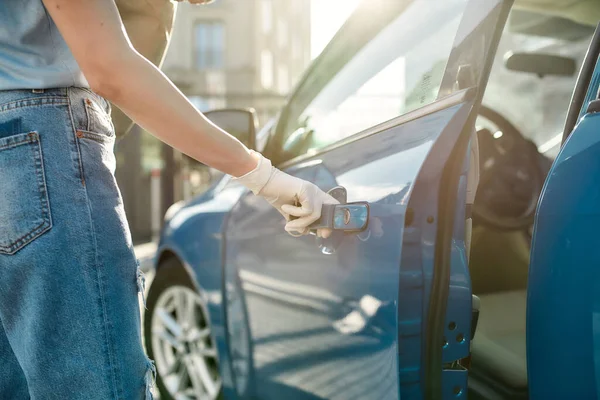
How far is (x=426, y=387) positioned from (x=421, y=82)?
29.4 inches

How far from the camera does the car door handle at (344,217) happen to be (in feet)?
5.10

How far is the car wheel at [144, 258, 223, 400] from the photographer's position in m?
2.77

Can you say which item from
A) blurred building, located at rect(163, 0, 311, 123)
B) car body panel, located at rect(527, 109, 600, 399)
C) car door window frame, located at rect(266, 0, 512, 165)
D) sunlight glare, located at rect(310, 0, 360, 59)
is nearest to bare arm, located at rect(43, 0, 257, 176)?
car door window frame, located at rect(266, 0, 512, 165)

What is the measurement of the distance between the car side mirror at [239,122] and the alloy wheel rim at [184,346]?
647 millimetres

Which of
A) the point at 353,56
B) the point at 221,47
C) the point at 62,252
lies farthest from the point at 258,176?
the point at 221,47

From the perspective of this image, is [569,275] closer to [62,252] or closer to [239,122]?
[62,252]

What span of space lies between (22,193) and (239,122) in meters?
1.22

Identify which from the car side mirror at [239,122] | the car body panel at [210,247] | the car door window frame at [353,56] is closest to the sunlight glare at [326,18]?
the car door window frame at [353,56]

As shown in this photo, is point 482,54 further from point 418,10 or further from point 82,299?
point 82,299

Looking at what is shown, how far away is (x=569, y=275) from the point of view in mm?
1337

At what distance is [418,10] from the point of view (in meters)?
1.80

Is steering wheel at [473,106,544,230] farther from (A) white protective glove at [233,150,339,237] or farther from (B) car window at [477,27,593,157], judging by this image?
(A) white protective glove at [233,150,339,237]

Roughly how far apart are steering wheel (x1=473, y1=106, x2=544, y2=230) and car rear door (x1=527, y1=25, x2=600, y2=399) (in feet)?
4.37

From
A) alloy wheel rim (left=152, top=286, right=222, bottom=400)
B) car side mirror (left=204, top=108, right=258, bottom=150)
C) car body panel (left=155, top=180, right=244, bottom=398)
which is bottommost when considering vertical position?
alloy wheel rim (left=152, top=286, right=222, bottom=400)
